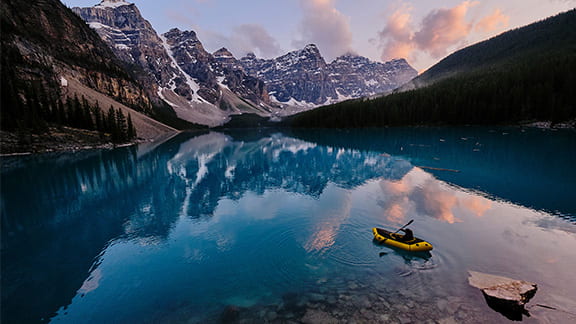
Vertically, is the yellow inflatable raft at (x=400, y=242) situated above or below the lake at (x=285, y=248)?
above

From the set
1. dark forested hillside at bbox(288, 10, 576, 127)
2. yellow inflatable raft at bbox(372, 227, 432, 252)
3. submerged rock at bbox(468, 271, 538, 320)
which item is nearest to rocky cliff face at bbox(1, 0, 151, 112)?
yellow inflatable raft at bbox(372, 227, 432, 252)

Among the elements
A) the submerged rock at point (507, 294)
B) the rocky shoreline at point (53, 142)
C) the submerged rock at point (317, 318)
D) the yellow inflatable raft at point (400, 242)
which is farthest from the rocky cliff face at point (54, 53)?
the submerged rock at point (507, 294)

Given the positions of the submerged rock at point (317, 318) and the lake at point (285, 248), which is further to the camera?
the lake at point (285, 248)

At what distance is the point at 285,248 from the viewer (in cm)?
1562

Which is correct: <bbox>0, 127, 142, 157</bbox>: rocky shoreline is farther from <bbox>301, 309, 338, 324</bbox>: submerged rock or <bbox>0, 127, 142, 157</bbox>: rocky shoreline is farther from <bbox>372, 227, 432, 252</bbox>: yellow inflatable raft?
<bbox>372, 227, 432, 252</bbox>: yellow inflatable raft

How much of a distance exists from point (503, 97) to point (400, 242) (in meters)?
120

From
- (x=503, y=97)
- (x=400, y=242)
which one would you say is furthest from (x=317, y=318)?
(x=503, y=97)

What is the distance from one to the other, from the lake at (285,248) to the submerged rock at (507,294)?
0.36 meters

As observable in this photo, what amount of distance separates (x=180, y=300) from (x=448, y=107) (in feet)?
441

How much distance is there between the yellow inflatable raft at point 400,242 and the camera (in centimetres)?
1376

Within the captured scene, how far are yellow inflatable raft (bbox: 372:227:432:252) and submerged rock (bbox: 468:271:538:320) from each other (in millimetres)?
2929

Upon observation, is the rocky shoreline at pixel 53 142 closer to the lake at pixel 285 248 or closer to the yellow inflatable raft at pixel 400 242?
the lake at pixel 285 248

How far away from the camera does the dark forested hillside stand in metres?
87.1

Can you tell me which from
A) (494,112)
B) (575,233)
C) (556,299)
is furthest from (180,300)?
(494,112)
